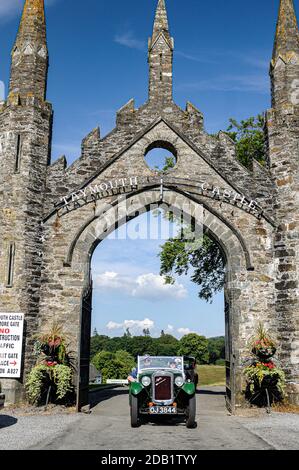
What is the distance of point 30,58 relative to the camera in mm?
16266

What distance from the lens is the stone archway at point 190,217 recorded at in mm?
14344

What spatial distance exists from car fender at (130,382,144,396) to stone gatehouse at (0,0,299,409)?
3.28m

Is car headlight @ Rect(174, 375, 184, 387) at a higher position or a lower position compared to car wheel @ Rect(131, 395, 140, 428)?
higher

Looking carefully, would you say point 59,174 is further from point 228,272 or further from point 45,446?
point 45,446

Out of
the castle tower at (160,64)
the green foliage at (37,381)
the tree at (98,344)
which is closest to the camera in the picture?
the green foliage at (37,381)

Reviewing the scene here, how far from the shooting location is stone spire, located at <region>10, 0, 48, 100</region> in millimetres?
16125

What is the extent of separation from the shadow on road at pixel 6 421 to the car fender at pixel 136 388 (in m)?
2.77

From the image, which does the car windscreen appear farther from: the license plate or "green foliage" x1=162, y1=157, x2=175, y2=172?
"green foliage" x1=162, y1=157, x2=175, y2=172

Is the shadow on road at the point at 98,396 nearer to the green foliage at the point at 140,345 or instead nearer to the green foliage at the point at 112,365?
the green foliage at the point at 112,365

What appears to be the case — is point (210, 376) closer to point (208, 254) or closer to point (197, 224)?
point (208, 254)

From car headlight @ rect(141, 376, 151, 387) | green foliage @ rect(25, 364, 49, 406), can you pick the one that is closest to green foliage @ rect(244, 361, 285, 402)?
car headlight @ rect(141, 376, 151, 387)

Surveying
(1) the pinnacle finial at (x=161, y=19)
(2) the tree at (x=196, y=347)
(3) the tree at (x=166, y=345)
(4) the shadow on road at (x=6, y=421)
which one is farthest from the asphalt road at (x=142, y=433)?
(3) the tree at (x=166, y=345)

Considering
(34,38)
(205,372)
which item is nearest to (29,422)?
(34,38)

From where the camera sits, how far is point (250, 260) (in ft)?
49.0
